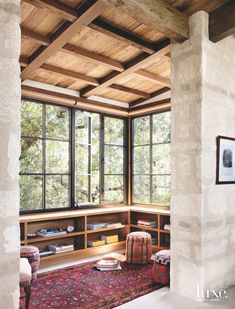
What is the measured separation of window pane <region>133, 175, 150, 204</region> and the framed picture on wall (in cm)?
249

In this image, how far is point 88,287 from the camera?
3598 mm

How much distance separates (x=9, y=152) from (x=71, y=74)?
300 cm

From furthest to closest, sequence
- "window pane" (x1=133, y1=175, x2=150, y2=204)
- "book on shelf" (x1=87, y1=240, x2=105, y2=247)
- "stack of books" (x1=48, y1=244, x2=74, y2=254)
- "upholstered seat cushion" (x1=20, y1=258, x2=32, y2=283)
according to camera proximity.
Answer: "window pane" (x1=133, y1=175, x2=150, y2=204), "book on shelf" (x1=87, y1=240, x2=105, y2=247), "stack of books" (x1=48, y1=244, x2=74, y2=254), "upholstered seat cushion" (x1=20, y1=258, x2=32, y2=283)

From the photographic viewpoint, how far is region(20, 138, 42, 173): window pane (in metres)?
4.73

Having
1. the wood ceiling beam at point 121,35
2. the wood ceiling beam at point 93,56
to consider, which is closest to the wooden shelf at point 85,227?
the wood ceiling beam at point 93,56

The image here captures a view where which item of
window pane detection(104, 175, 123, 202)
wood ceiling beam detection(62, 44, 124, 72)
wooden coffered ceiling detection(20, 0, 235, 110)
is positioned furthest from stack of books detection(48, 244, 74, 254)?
wood ceiling beam detection(62, 44, 124, 72)

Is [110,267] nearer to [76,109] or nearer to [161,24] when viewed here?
[76,109]

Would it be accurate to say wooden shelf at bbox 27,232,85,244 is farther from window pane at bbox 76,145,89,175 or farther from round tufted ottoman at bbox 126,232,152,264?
window pane at bbox 76,145,89,175

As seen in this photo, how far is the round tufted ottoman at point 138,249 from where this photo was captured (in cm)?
448

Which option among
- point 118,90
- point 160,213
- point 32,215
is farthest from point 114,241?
point 118,90

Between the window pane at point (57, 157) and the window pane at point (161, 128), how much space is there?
5.83ft

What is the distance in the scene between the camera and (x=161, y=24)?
3047 mm

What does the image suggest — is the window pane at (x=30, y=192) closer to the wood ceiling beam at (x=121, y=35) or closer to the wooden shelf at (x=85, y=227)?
the wooden shelf at (x=85, y=227)

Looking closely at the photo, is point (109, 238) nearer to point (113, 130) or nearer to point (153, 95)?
point (113, 130)
